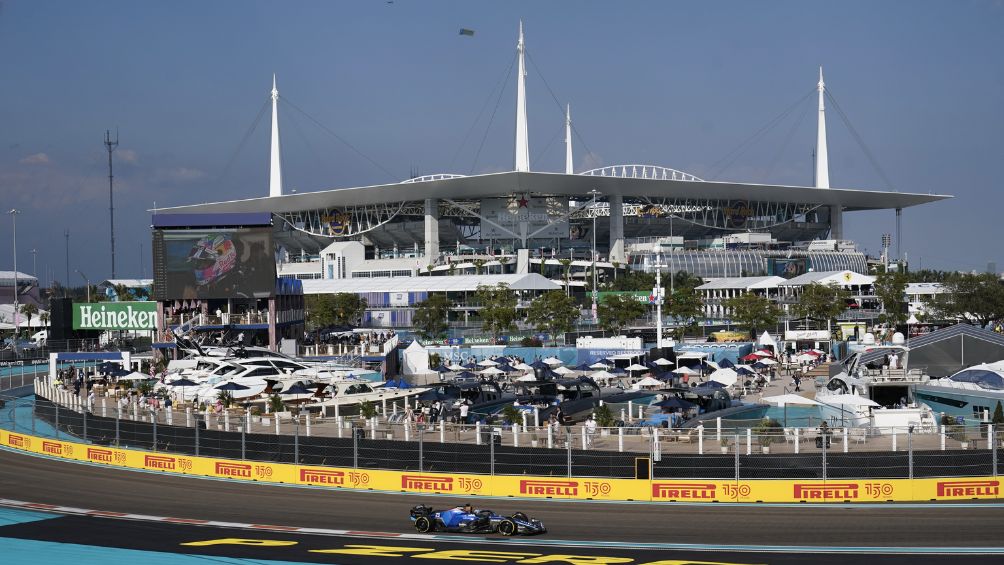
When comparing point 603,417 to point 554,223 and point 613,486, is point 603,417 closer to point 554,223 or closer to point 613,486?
point 613,486

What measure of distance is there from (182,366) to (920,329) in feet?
182

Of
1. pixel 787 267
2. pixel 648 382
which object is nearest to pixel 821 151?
pixel 787 267

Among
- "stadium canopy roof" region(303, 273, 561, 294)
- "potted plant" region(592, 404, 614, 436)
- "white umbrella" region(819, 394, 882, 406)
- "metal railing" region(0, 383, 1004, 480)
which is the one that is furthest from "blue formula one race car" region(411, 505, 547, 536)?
"stadium canopy roof" region(303, 273, 561, 294)

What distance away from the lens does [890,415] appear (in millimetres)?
34312

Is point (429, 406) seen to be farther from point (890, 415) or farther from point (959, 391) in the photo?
point (959, 391)

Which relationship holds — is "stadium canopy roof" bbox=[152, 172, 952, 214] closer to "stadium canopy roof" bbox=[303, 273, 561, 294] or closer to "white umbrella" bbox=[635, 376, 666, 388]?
"stadium canopy roof" bbox=[303, 273, 561, 294]


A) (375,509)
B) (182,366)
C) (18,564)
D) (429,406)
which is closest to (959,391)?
(429,406)

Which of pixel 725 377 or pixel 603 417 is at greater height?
pixel 725 377

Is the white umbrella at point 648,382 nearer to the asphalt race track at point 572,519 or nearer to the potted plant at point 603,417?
the potted plant at point 603,417

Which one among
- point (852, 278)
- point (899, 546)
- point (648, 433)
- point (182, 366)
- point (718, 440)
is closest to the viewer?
point (899, 546)

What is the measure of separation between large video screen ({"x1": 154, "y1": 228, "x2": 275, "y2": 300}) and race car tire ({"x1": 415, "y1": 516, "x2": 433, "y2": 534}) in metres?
43.5

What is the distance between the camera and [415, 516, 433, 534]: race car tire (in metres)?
22.4

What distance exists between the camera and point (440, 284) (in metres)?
117

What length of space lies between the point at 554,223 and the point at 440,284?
36.1 meters
